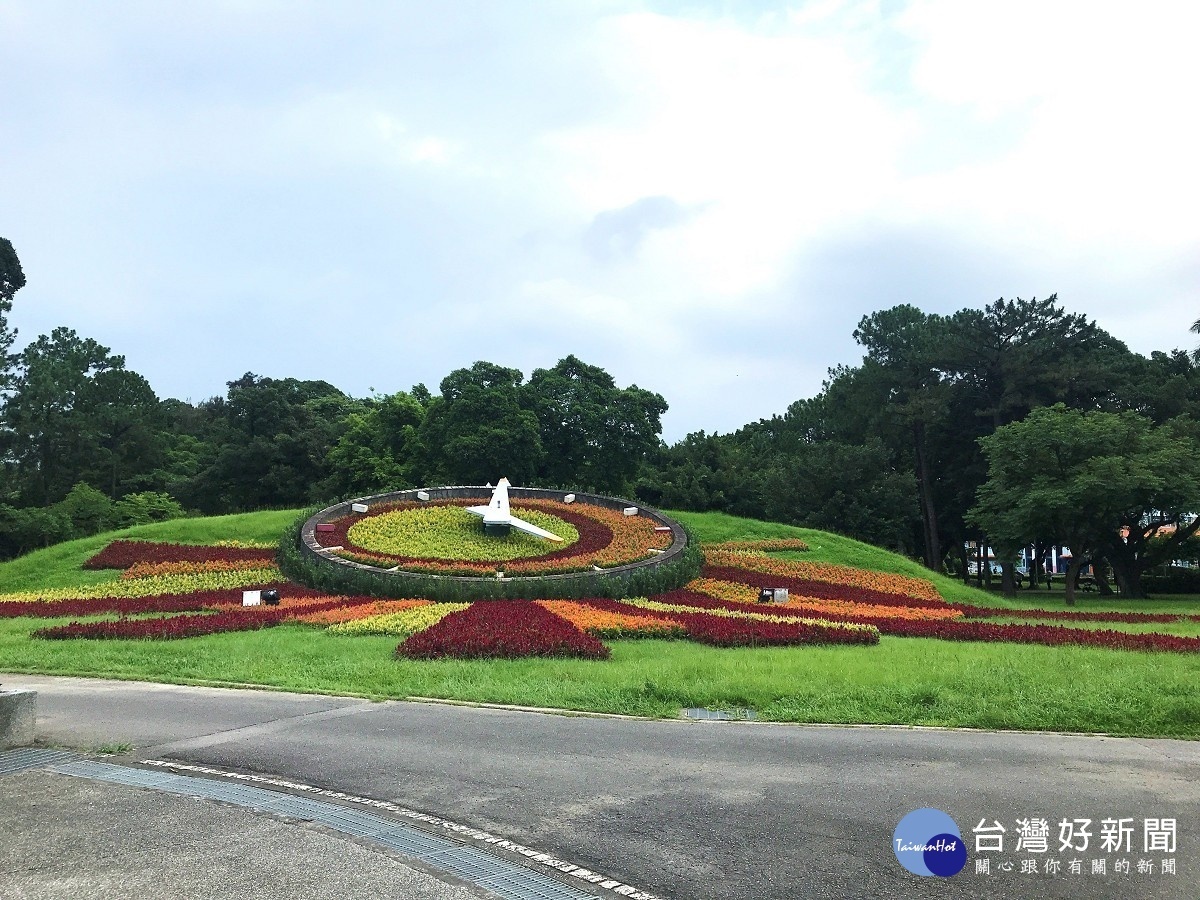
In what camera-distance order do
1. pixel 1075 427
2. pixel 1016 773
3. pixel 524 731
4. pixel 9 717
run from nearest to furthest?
pixel 1016 773, pixel 9 717, pixel 524 731, pixel 1075 427

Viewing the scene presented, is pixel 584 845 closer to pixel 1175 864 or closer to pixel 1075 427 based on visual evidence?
pixel 1175 864

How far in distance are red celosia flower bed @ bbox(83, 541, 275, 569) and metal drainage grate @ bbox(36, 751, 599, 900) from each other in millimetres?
18469

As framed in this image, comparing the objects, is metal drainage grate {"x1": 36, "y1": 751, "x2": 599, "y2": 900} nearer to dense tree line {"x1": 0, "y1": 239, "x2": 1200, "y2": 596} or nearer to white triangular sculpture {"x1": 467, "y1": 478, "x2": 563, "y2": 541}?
white triangular sculpture {"x1": 467, "y1": 478, "x2": 563, "y2": 541}

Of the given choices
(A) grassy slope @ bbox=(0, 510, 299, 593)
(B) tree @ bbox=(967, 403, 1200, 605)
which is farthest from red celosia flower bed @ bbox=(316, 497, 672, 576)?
(B) tree @ bbox=(967, 403, 1200, 605)

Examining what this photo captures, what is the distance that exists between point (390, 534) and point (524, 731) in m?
17.3

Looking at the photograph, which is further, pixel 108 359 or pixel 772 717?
pixel 108 359

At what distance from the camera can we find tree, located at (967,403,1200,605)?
2794 centimetres

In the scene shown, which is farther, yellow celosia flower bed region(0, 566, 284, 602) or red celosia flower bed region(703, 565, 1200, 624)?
red celosia flower bed region(703, 565, 1200, 624)

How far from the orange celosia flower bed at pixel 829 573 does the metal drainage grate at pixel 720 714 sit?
1689 centimetres

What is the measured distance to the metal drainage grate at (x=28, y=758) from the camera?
7.06 meters

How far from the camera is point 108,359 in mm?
51375

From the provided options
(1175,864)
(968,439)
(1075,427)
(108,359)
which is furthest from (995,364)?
(108,359)

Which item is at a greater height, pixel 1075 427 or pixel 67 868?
pixel 1075 427

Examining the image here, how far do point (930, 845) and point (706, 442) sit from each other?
46023mm
